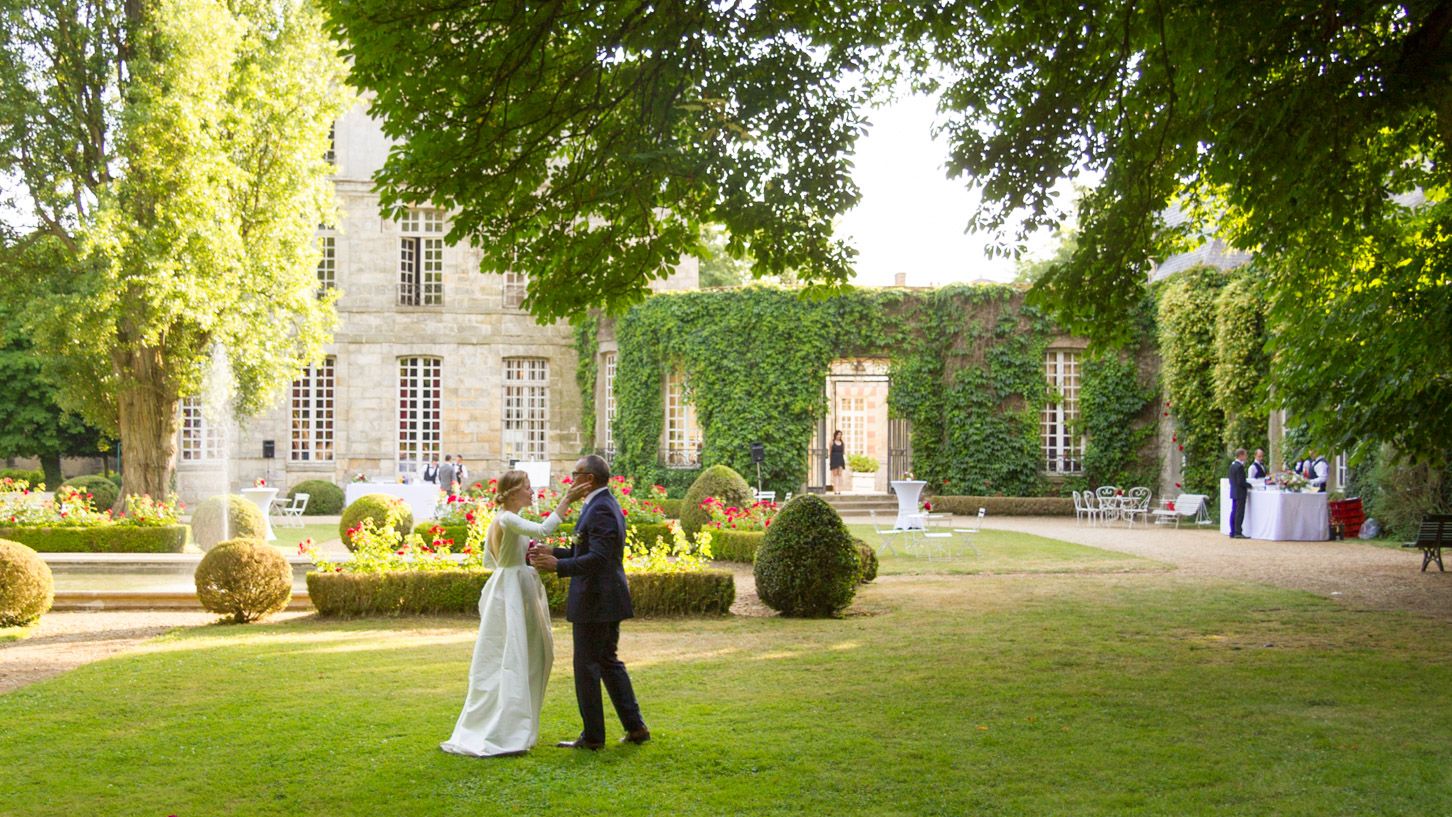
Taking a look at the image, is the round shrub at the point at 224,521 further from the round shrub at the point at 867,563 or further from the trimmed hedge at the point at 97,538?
the round shrub at the point at 867,563

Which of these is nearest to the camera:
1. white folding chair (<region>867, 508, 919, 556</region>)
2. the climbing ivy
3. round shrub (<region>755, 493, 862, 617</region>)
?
round shrub (<region>755, 493, 862, 617</region>)

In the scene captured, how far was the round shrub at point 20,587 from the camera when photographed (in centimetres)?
995

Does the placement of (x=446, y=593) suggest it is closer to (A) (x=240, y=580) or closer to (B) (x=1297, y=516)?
(A) (x=240, y=580)

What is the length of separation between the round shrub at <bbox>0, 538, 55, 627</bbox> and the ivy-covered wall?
49.1 feet

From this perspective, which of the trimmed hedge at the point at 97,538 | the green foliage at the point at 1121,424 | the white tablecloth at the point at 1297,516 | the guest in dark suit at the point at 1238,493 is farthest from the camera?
the green foliage at the point at 1121,424

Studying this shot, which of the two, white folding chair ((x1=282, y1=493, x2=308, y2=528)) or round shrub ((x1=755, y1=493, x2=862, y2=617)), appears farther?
white folding chair ((x1=282, y1=493, x2=308, y2=528))

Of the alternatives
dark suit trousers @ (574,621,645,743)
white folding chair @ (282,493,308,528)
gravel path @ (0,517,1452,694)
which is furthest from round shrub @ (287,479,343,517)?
dark suit trousers @ (574,621,645,743)

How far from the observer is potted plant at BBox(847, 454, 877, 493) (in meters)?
30.6

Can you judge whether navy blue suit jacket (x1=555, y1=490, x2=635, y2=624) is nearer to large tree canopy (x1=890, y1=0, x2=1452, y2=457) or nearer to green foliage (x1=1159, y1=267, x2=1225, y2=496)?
large tree canopy (x1=890, y1=0, x2=1452, y2=457)

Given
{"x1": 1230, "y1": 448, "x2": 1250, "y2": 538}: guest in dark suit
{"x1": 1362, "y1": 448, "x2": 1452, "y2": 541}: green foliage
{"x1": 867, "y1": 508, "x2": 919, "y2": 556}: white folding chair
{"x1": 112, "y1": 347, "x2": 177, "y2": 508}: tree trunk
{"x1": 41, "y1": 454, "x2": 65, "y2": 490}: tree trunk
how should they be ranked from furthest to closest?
1. {"x1": 41, "y1": 454, "x2": 65, "y2": 490}: tree trunk
2. {"x1": 1230, "y1": 448, "x2": 1250, "y2": 538}: guest in dark suit
3. {"x1": 112, "y1": 347, "x2": 177, "y2": 508}: tree trunk
4. {"x1": 1362, "y1": 448, "x2": 1452, "y2": 541}: green foliage
5. {"x1": 867, "y1": 508, "x2": 919, "y2": 556}: white folding chair

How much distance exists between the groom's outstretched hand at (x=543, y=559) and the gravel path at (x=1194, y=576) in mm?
4055

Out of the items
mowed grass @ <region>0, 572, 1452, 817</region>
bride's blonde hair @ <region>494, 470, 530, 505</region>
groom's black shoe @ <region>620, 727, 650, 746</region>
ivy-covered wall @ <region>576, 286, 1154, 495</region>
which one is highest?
ivy-covered wall @ <region>576, 286, 1154, 495</region>

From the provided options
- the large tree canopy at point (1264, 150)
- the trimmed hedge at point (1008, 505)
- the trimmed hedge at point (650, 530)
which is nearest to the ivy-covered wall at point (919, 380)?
the trimmed hedge at point (1008, 505)

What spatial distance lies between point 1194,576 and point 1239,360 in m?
8.62
